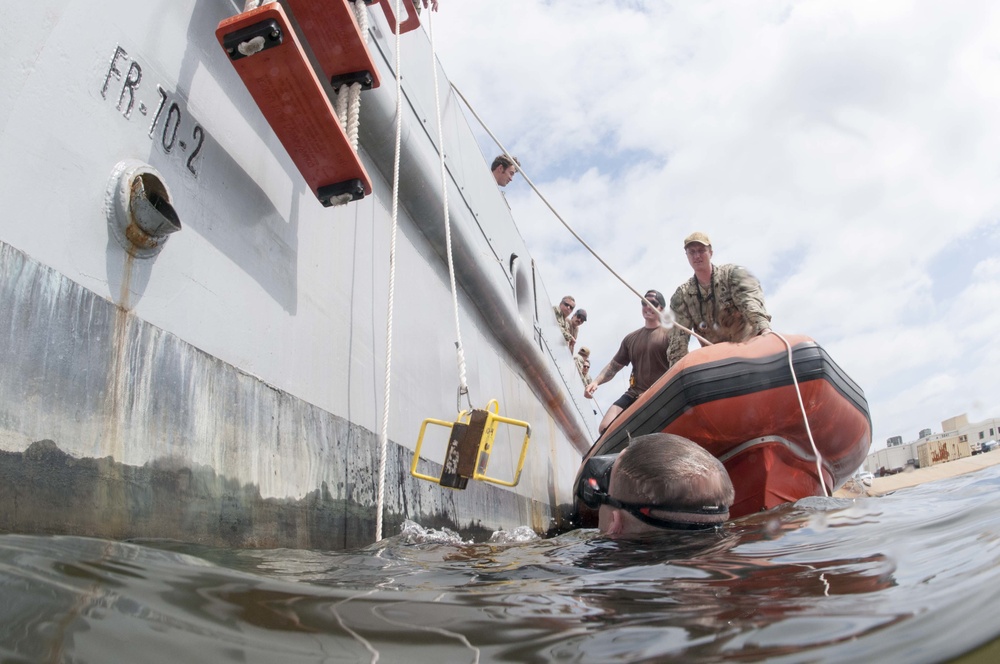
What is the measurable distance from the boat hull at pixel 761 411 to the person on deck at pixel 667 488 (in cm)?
153

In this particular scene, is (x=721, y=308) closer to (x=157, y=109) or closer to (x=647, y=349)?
(x=647, y=349)

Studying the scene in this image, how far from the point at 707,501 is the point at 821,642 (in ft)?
3.80

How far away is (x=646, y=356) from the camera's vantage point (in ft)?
20.3

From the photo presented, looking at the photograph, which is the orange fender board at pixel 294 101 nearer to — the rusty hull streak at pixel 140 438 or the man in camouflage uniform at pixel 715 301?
the rusty hull streak at pixel 140 438

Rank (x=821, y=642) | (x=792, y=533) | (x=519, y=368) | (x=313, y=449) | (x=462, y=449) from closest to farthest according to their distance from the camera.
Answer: (x=821, y=642), (x=792, y=533), (x=313, y=449), (x=462, y=449), (x=519, y=368)

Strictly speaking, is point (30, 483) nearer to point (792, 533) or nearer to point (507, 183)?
point (792, 533)

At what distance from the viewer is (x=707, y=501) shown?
1.89 meters

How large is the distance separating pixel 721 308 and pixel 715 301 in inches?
2.6

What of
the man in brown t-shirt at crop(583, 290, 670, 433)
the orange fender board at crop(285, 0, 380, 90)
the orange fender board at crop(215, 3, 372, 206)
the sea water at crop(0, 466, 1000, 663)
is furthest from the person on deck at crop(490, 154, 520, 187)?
the sea water at crop(0, 466, 1000, 663)

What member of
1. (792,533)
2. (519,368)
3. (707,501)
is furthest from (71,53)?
(519,368)

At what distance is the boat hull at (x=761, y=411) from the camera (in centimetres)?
348

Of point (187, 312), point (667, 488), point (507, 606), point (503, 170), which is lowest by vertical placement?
point (507, 606)

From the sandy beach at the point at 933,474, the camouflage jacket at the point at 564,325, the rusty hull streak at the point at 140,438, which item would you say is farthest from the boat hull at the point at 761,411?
the camouflage jacket at the point at 564,325

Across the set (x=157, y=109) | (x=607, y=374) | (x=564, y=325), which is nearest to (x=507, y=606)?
(x=157, y=109)
